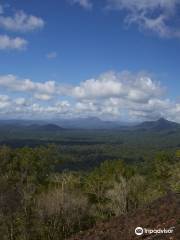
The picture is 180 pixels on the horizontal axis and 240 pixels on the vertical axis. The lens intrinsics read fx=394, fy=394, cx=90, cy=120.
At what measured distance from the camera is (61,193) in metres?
44.5

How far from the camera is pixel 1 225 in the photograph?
42031mm

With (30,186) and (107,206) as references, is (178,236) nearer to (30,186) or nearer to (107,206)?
(30,186)

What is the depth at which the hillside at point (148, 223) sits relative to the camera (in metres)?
22.3

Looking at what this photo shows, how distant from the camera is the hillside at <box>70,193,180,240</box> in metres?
22.3

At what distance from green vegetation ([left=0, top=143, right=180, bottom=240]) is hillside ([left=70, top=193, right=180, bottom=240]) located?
5.87 metres

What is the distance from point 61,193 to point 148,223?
21.2m
